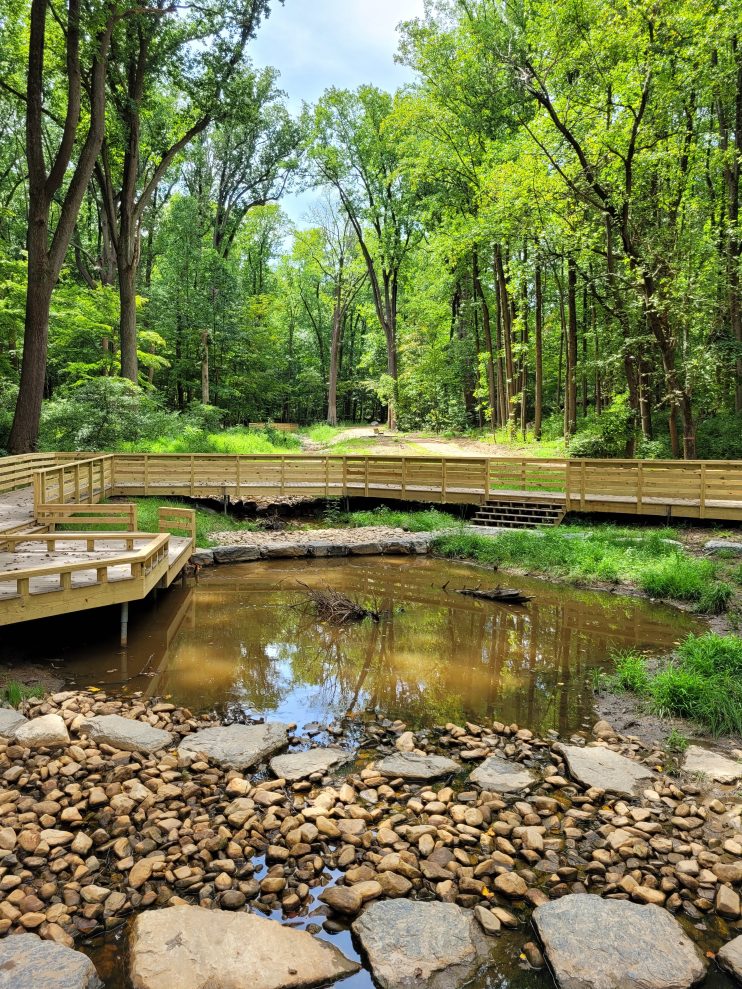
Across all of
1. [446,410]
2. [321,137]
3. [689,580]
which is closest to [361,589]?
[689,580]

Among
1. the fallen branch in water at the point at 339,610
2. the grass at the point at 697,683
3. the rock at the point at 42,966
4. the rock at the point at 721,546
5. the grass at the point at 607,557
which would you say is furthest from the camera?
the rock at the point at 721,546

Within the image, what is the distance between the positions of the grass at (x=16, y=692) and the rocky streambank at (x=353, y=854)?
0.32 metres

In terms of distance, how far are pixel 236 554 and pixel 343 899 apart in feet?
30.9

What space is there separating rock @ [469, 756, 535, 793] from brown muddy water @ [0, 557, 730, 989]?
3.12 feet

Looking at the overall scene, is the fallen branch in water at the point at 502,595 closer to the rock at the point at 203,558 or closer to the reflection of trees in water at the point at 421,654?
the reflection of trees in water at the point at 421,654

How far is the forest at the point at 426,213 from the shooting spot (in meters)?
14.4

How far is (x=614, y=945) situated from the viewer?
9.55 ft

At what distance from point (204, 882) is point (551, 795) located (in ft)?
7.86

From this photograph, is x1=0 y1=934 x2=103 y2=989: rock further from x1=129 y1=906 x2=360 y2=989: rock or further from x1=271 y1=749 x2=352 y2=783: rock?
x1=271 y1=749 x2=352 y2=783: rock

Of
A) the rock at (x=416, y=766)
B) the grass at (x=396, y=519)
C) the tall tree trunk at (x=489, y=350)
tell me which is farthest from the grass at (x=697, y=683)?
the tall tree trunk at (x=489, y=350)

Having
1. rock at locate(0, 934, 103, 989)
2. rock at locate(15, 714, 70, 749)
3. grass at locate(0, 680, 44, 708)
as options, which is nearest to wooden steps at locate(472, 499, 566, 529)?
grass at locate(0, 680, 44, 708)

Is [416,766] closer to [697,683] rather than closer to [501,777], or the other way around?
[501,777]

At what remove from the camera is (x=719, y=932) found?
3111 mm

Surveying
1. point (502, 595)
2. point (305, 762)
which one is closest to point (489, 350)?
point (502, 595)
